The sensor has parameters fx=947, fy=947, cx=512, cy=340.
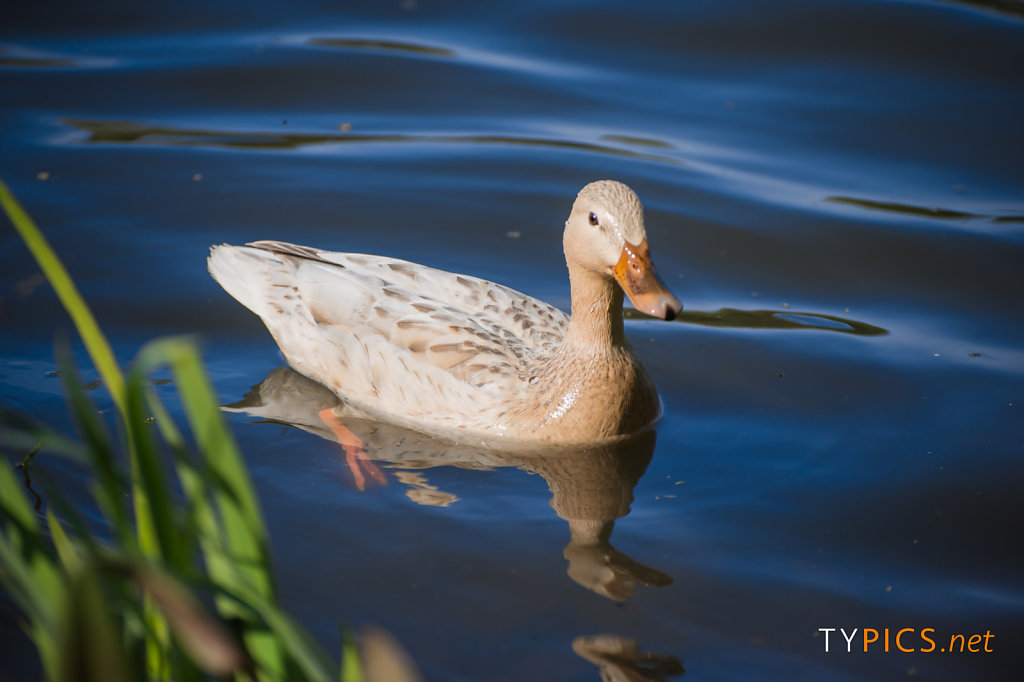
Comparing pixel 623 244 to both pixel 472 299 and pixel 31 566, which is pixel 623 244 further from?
pixel 31 566

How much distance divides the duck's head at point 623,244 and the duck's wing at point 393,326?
847 mm

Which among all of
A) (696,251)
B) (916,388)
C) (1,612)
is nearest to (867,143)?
(696,251)

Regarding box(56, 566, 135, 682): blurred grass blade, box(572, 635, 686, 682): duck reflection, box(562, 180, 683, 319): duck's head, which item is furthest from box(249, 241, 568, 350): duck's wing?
box(56, 566, 135, 682): blurred grass blade

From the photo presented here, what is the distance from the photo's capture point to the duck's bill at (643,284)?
4.12 metres

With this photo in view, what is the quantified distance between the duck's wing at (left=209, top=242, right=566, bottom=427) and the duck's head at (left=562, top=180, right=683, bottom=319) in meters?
0.85

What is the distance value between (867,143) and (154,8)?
24.1 ft

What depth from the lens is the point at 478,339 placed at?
491 cm

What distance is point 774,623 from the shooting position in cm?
365

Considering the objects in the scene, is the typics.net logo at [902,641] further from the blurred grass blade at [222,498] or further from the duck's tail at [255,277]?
the duck's tail at [255,277]

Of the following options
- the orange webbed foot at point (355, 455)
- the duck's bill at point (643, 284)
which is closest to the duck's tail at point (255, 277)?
the orange webbed foot at point (355, 455)

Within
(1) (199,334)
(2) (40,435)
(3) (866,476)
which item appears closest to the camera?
(2) (40,435)

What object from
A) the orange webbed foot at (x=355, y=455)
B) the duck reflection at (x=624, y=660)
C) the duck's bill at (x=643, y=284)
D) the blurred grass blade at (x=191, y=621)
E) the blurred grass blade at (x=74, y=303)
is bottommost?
the duck reflection at (x=624, y=660)

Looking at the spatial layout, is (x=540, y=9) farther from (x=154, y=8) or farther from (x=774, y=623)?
(x=774, y=623)

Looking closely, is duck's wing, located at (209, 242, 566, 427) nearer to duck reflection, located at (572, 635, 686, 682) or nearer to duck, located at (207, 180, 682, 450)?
duck, located at (207, 180, 682, 450)
